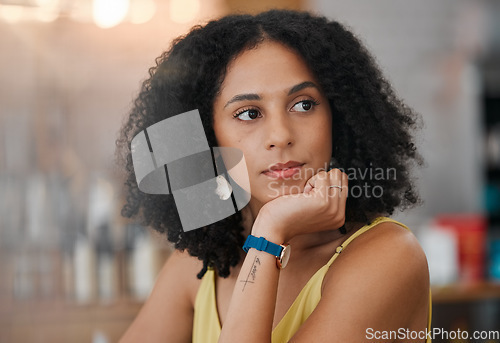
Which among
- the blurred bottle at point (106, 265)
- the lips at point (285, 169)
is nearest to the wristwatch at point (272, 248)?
the lips at point (285, 169)

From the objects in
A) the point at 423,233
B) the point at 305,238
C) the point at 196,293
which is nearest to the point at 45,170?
the point at 196,293

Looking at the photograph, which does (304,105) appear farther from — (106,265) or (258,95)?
(106,265)

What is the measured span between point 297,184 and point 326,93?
0.53ft

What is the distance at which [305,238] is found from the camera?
3.27 feet

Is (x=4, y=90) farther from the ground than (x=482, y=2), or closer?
closer

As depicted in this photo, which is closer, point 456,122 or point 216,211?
point 216,211

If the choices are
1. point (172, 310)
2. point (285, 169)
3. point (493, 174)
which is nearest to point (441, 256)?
point (493, 174)

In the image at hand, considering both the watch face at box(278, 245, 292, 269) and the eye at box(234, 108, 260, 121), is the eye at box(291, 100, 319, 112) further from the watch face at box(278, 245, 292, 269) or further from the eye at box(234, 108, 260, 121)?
the watch face at box(278, 245, 292, 269)

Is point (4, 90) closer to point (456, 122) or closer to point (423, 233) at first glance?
point (423, 233)

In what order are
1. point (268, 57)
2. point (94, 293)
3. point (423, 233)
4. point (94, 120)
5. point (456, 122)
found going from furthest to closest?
point (456, 122), point (423, 233), point (94, 120), point (94, 293), point (268, 57)

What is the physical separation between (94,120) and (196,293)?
3.29 feet

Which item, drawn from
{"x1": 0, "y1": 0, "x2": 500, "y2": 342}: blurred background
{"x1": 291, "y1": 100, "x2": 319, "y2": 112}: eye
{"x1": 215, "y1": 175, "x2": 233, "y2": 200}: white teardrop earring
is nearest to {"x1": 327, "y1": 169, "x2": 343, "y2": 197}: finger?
{"x1": 291, "y1": 100, "x2": 319, "y2": 112}: eye

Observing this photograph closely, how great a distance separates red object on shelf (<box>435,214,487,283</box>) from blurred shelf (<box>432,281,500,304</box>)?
55mm

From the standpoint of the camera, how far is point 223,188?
3.36 feet
